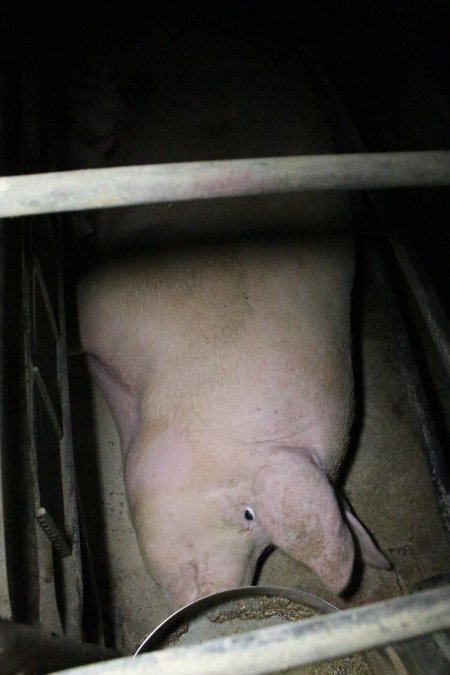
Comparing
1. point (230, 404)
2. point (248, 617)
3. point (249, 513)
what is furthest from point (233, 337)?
point (248, 617)

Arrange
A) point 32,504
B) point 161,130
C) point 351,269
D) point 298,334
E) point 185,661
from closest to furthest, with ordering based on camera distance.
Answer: point 185,661
point 32,504
point 298,334
point 351,269
point 161,130

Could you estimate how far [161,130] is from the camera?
1.93m

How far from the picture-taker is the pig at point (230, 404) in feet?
4.33

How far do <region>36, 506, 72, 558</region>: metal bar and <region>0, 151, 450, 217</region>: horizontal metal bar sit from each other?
2.21 feet

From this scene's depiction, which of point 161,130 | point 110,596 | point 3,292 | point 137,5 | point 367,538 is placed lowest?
point 110,596

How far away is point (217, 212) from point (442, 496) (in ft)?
3.64

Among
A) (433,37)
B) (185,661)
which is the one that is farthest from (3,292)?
(433,37)

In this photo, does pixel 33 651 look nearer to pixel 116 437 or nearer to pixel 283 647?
pixel 283 647

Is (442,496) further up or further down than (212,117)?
further down

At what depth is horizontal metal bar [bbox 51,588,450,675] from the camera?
0.56 metres

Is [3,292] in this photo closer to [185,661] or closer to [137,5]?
[185,661]

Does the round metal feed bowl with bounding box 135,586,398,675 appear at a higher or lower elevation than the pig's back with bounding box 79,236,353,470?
lower

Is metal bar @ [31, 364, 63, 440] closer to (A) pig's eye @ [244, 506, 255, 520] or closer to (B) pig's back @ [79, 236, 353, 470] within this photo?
(B) pig's back @ [79, 236, 353, 470]

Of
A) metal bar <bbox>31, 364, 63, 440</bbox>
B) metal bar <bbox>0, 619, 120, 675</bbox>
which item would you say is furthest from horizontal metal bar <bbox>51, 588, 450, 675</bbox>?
metal bar <bbox>31, 364, 63, 440</bbox>
